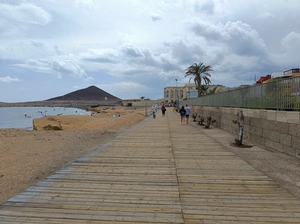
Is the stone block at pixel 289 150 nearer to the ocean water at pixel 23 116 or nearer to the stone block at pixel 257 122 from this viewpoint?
the stone block at pixel 257 122

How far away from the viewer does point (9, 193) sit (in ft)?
17.7

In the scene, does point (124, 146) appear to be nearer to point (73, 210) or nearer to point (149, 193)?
point (149, 193)

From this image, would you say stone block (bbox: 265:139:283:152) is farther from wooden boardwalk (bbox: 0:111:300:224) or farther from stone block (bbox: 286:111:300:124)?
wooden boardwalk (bbox: 0:111:300:224)

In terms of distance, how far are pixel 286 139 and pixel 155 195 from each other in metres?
5.20

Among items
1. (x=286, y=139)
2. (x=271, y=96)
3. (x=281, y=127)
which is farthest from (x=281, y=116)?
(x=271, y=96)

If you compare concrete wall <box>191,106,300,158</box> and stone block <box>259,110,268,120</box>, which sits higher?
stone block <box>259,110,268,120</box>

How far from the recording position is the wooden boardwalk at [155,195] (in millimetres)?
3801

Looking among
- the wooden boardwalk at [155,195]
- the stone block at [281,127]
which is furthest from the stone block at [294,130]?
the wooden boardwalk at [155,195]

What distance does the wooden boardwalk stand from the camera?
12.5 ft

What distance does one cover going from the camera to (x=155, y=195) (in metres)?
4.66

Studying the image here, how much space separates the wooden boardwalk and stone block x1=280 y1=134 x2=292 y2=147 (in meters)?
1.75

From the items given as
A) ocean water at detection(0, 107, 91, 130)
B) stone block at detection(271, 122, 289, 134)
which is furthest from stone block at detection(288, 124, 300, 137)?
ocean water at detection(0, 107, 91, 130)

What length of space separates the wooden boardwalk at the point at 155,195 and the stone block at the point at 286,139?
1.75 m

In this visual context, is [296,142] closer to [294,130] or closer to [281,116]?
[294,130]
